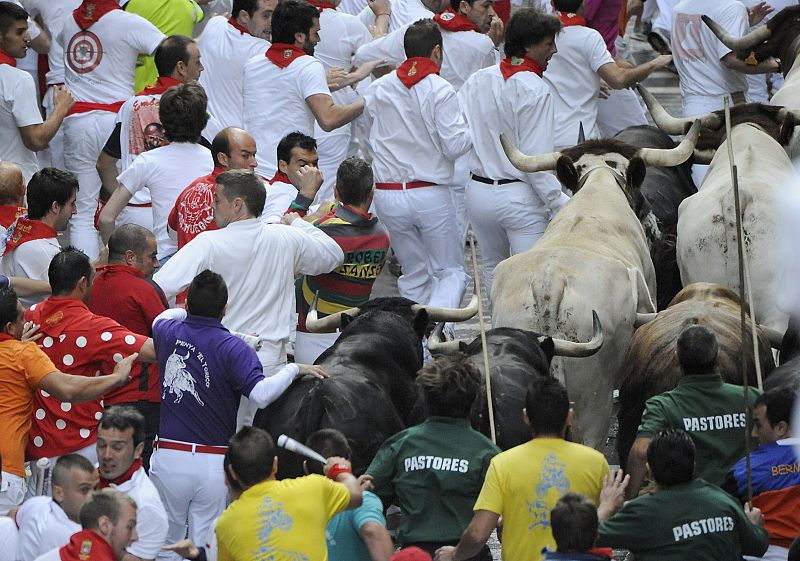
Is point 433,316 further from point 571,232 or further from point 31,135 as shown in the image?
point 31,135

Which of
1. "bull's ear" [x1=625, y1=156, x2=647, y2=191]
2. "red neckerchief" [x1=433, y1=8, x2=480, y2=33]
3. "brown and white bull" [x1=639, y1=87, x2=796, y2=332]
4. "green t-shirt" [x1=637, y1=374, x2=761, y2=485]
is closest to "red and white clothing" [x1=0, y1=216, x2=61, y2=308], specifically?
"green t-shirt" [x1=637, y1=374, x2=761, y2=485]

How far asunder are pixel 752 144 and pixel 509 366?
3.36 metres

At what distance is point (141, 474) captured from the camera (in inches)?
280

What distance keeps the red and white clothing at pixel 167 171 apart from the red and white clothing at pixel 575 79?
11.4 feet

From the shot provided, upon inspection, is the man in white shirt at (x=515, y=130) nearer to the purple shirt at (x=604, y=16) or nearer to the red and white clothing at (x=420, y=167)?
the red and white clothing at (x=420, y=167)

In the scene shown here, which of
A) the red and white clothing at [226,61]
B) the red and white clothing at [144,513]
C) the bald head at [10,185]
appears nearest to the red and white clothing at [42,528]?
the red and white clothing at [144,513]

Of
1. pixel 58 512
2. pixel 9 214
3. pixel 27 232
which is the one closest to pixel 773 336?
pixel 27 232

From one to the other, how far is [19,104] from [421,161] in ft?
9.57

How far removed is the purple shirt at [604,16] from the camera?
1365 cm

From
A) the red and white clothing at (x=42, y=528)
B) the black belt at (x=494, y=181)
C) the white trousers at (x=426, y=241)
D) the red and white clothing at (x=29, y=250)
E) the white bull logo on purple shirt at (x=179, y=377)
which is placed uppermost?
the white bull logo on purple shirt at (x=179, y=377)

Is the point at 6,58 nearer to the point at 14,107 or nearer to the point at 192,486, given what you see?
the point at 14,107

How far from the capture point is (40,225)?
9.22m

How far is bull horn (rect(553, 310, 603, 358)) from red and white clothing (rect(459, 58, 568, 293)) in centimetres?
251

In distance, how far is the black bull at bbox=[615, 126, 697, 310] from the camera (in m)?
12.0
